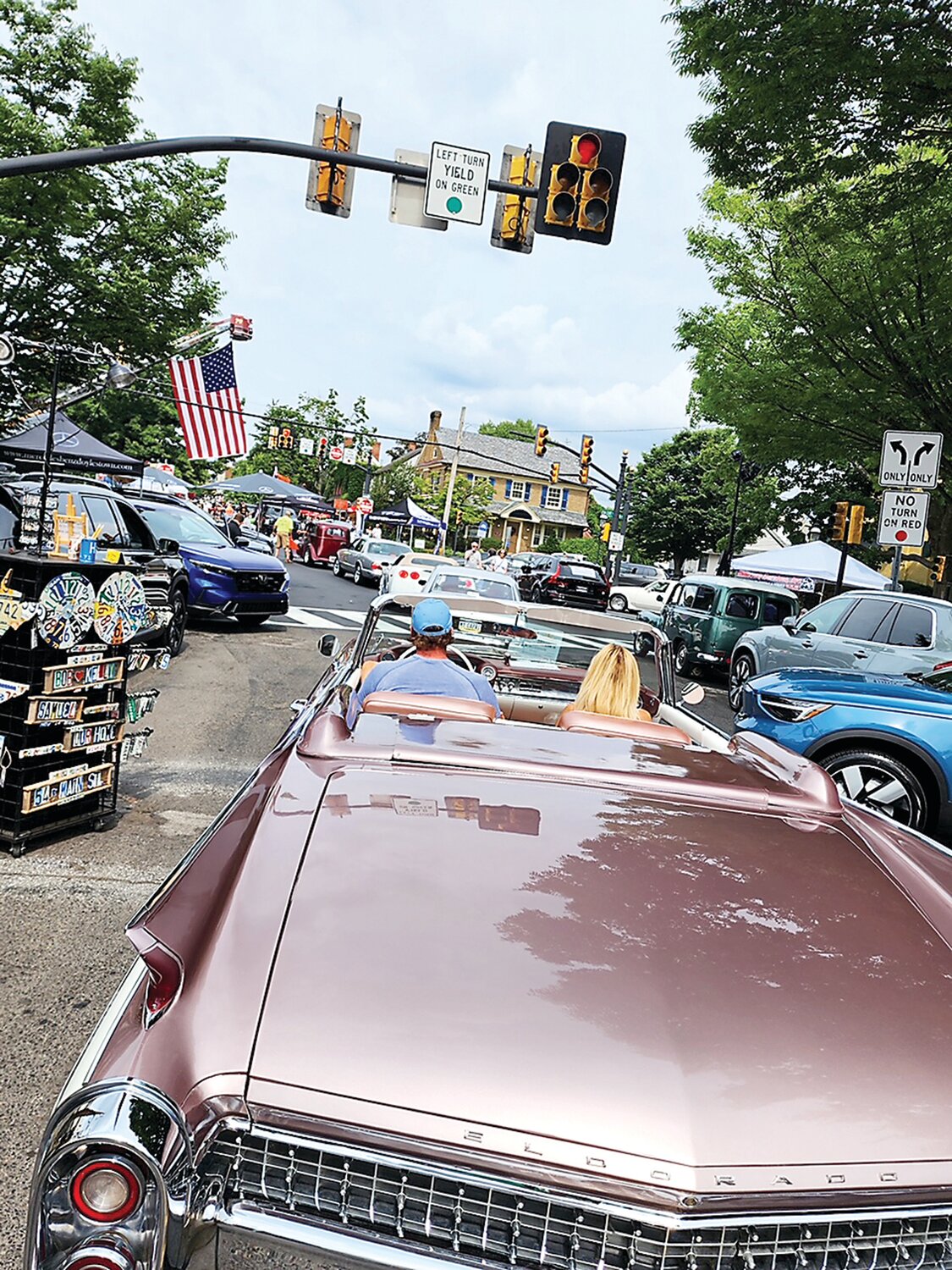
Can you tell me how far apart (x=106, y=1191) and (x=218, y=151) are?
11785 mm

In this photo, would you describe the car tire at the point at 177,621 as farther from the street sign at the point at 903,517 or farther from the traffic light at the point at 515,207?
the street sign at the point at 903,517

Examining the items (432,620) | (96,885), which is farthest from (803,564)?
(96,885)

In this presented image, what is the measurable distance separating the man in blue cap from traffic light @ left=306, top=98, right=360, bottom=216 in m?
9.32

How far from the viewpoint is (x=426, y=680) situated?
12.4ft

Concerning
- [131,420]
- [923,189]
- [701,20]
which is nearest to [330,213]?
[701,20]

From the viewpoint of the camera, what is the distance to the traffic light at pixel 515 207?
474 inches

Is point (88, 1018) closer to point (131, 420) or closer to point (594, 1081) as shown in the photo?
point (594, 1081)

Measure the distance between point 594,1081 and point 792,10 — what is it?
11.7 meters

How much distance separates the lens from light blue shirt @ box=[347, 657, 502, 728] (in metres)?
3.74

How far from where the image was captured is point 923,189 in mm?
12141

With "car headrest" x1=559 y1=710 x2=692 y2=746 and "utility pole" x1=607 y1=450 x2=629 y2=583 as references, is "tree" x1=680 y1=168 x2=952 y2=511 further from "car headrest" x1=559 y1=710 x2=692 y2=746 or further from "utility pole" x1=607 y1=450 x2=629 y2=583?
"utility pole" x1=607 y1=450 x2=629 y2=583

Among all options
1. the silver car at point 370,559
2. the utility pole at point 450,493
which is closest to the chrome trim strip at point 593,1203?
the silver car at point 370,559

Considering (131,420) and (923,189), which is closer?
(923,189)

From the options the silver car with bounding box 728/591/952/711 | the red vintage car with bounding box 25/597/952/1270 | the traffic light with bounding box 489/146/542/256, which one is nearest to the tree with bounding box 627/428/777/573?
the silver car with bounding box 728/591/952/711
